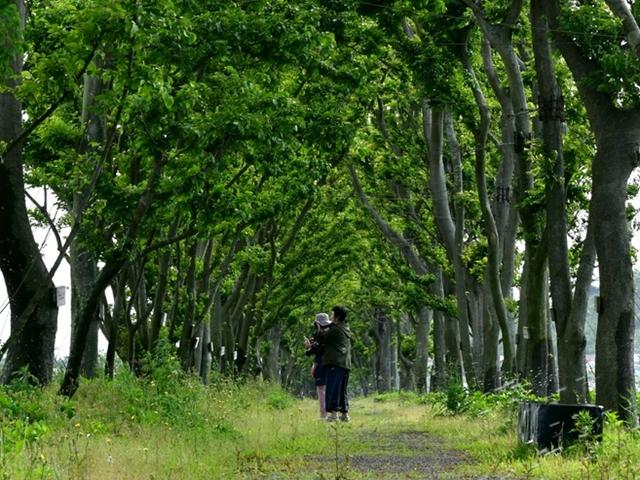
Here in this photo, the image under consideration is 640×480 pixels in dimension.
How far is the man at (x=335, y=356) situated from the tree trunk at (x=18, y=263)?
4173mm

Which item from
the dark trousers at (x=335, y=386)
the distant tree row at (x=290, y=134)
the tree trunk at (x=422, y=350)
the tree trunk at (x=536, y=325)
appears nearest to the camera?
the distant tree row at (x=290, y=134)

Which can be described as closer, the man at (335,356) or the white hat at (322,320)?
the man at (335,356)

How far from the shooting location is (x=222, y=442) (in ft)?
40.2

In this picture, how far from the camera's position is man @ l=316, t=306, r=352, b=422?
17.3 meters

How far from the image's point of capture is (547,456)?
33.5 ft

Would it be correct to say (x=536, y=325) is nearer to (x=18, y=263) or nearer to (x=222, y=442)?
(x=222, y=442)

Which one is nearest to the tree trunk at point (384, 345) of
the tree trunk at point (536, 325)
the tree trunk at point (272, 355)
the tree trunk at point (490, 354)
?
the tree trunk at point (272, 355)

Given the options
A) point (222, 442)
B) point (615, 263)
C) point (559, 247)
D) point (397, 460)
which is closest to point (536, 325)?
point (559, 247)

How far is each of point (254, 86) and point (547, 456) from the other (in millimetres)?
6340

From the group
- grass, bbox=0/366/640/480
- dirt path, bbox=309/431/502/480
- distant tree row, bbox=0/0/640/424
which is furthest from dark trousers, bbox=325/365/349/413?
distant tree row, bbox=0/0/640/424

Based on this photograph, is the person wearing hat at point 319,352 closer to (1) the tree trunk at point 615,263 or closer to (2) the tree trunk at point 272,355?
(1) the tree trunk at point 615,263

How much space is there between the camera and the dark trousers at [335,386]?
57.5ft

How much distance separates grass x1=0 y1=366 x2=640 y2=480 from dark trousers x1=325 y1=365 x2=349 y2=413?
40cm

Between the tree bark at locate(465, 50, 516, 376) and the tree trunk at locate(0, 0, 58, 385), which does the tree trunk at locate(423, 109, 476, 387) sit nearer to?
the tree bark at locate(465, 50, 516, 376)
